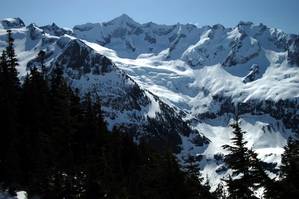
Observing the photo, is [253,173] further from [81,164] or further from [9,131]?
→ [9,131]

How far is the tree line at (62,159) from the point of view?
34188mm

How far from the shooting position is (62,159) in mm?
39875

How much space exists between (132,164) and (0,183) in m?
25.2

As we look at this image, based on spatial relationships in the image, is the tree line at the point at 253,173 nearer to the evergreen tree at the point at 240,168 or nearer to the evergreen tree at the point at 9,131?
the evergreen tree at the point at 240,168

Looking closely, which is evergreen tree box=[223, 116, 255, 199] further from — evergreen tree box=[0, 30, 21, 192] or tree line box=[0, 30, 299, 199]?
evergreen tree box=[0, 30, 21, 192]

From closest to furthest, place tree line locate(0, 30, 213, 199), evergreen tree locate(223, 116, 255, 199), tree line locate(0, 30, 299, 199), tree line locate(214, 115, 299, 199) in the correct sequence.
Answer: tree line locate(214, 115, 299, 199) < evergreen tree locate(223, 116, 255, 199) < tree line locate(0, 30, 299, 199) < tree line locate(0, 30, 213, 199)

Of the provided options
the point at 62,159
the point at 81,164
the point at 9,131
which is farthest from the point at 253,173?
the point at 9,131

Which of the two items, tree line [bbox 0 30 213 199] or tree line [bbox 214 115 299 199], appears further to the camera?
tree line [bbox 0 30 213 199]

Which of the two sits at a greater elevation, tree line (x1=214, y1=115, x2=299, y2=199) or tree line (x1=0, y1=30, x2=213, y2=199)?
tree line (x1=0, y1=30, x2=213, y2=199)

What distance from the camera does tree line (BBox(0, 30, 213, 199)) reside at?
34.2 metres

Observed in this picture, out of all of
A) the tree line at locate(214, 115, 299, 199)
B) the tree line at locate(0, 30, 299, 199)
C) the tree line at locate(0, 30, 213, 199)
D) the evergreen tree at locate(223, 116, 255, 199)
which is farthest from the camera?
the tree line at locate(0, 30, 213, 199)

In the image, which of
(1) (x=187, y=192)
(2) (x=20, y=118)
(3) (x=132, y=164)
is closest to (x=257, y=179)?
(1) (x=187, y=192)

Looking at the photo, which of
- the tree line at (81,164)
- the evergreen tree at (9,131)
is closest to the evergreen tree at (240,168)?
the tree line at (81,164)

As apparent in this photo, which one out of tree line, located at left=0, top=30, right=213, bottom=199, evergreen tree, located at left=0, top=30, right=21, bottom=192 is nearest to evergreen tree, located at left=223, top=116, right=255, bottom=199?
tree line, located at left=0, top=30, right=213, bottom=199
